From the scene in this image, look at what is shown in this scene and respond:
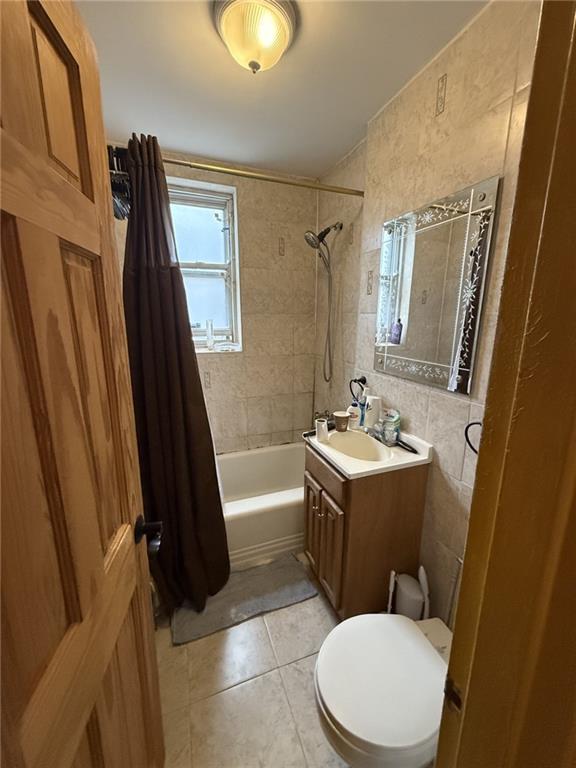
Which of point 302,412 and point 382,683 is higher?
point 302,412

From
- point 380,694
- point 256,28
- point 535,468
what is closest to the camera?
point 535,468

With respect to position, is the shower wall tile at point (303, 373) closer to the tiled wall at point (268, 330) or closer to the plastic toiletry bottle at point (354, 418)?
the tiled wall at point (268, 330)

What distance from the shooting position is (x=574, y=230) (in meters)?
0.28

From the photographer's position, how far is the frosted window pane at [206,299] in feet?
7.91

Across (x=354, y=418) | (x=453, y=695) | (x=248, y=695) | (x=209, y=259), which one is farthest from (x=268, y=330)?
(x=453, y=695)

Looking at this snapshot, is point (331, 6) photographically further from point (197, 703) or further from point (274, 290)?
point (197, 703)

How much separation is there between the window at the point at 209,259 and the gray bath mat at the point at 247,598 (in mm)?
1560

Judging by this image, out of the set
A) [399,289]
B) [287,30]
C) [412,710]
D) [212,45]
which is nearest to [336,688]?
[412,710]

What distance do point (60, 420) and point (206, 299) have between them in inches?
84.5

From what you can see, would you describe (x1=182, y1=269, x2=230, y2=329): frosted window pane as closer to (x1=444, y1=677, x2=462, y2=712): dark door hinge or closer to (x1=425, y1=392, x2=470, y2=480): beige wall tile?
(x1=425, y1=392, x2=470, y2=480): beige wall tile

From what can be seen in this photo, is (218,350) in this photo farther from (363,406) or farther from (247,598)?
(247,598)

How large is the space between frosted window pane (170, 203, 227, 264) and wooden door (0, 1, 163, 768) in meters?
1.76

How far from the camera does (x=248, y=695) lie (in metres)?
1.24

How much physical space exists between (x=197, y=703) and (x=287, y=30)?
8.34ft
